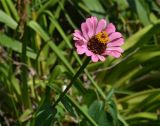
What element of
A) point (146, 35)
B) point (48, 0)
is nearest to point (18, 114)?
point (48, 0)

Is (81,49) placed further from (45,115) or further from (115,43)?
(45,115)

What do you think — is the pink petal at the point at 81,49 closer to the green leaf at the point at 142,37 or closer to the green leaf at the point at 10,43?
the green leaf at the point at 10,43

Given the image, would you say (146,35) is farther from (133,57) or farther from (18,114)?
(18,114)

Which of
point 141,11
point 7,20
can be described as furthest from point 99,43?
point 141,11

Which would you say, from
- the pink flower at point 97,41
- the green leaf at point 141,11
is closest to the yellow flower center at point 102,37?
the pink flower at point 97,41

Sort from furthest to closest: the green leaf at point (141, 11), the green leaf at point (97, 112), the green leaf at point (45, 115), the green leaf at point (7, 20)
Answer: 1. the green leaf at point (141, 11)
2. the green leaf at point (7, 20)
3. the green leaf at point (97, 112)
4. the green leaf at point (45, 115)

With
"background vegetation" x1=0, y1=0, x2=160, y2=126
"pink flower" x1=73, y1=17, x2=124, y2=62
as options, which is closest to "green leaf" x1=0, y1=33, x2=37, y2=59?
"background vegetation" x1=0, y1=0, x2=160, y2=126

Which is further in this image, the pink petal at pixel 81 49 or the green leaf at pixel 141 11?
the green leaf at pixel 141 11
